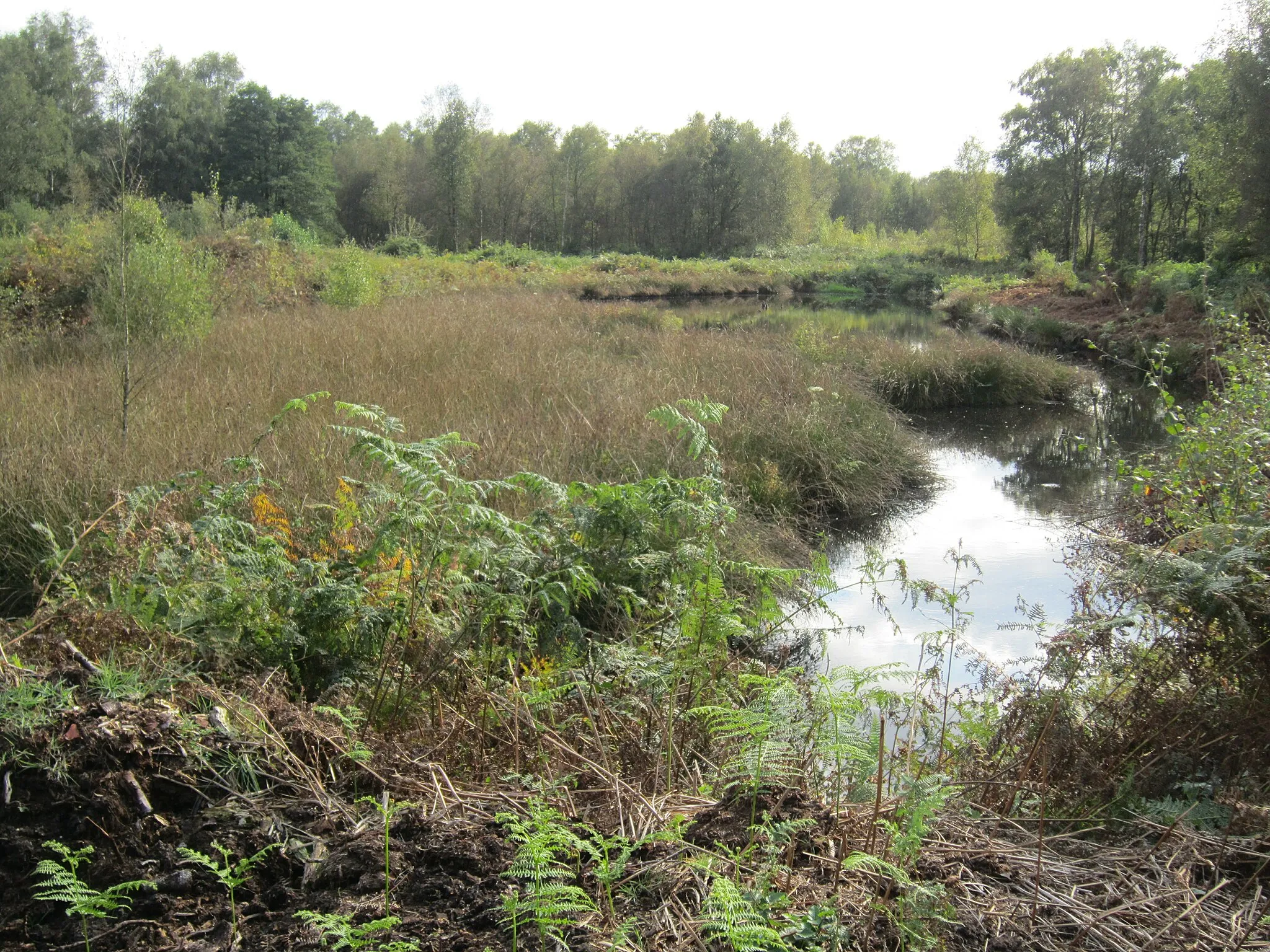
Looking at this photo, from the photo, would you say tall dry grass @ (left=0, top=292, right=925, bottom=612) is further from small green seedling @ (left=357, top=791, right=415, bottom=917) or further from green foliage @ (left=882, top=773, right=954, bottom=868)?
green foliage @ (left=882, top=773, right=954, bottom=868)

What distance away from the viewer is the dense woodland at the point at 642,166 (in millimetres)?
19688

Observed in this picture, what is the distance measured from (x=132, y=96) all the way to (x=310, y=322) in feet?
19.7

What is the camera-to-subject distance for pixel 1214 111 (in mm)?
21297

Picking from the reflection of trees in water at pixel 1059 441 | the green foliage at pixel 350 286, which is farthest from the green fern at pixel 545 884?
the green foliage at pixel 350 286

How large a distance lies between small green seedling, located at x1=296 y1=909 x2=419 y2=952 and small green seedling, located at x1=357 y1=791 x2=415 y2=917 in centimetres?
6

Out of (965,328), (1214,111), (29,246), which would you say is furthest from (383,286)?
(1214,111)

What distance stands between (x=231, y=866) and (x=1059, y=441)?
1258 cm

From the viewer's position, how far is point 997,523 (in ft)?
28.9

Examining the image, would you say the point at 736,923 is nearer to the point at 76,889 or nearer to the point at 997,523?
the point at 76,889

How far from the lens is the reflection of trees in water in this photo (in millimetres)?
9789

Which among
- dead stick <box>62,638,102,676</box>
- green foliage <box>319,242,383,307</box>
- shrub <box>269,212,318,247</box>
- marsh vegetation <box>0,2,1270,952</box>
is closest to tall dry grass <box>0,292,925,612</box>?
marsh vegetation <box>0,2,1270,952</box>

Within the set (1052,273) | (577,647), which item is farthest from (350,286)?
(1052,273)

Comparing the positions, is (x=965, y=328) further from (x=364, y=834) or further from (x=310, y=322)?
(x=364, y=834)

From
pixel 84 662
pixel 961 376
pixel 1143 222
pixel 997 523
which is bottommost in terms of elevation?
pixel 997 523
